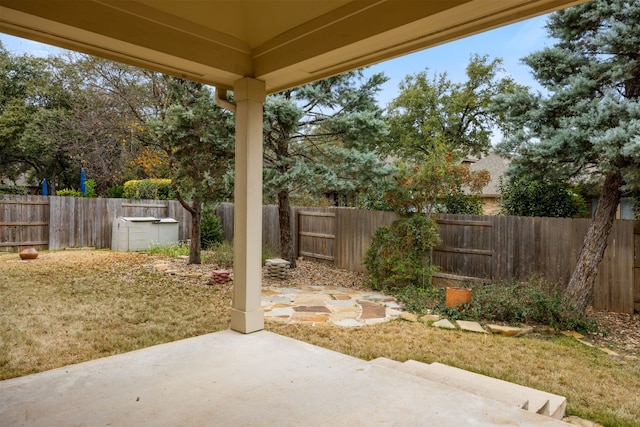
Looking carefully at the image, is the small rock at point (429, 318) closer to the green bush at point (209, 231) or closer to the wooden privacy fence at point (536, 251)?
the wooden privacy fence at point (536, 251)

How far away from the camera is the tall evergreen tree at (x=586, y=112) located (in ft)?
14.5

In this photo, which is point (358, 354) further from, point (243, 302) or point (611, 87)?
point (611, 87)

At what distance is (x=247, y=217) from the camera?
11.5 ft

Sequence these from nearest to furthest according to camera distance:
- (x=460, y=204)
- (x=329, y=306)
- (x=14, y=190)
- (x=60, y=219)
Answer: (x=329, y=306) < (x=460, y=204) < (x=60, y=219) < (x=14, y=190)

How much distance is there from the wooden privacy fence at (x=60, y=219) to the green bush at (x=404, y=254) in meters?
7.41

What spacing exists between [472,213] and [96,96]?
9834 millimetres

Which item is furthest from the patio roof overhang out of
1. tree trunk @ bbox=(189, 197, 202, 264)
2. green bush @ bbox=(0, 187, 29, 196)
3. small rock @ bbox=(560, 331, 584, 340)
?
green bush @ bbox=(0, 187, 29, 196)

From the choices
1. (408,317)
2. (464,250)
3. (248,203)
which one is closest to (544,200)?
(464,250)

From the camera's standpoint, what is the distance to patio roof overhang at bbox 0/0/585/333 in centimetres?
226

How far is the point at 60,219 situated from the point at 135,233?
1789 millimetres

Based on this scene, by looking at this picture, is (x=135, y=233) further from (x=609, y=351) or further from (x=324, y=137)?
(x=609, y=351)

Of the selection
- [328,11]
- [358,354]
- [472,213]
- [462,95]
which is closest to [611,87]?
[472,213]

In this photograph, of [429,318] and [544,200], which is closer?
[429,318]

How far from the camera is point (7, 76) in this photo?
1459 cm
